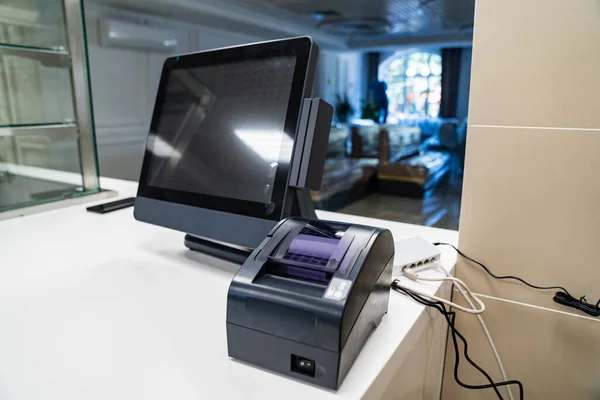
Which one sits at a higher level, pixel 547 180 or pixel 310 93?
pixel 310 93

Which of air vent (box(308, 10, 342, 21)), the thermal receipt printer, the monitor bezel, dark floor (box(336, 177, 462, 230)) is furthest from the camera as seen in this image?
air vent (box(308, 10, 342, 21))

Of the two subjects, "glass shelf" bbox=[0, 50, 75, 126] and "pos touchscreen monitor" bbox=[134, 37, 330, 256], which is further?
"glass shelf" bbox=[0, 50, 75, 126]

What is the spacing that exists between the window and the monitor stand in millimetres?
8100

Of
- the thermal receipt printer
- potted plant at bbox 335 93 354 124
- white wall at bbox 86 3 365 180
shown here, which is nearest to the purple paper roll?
the thermal receipt printer

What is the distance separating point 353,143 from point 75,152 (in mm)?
4680

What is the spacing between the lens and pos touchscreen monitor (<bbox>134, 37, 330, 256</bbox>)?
66 centimetres

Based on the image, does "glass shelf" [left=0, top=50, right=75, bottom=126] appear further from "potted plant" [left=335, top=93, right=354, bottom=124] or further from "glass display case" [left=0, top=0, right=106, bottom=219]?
"potted plant" [left=335, top=93, right=354, bottom=124]

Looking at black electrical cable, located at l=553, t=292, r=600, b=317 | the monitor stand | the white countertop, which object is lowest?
black electrical cable, located at l=553, t=292, r=600, b=317

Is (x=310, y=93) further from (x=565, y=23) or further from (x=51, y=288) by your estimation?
(x=51, y=288)

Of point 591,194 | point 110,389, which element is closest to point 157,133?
point 110,389

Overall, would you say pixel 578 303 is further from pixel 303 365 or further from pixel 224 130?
pixel 224 130

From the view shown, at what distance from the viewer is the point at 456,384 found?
0.83 metres

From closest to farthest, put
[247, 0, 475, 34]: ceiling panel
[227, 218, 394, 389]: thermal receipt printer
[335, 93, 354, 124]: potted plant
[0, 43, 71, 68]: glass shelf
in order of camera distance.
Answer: [227, 218, 394, 389]: thermal receipt printer < [0, 43, 71, 68]: glass shelf < [247, 0, 475, 34]: ceiling panel < [335, 93, 354, 124]: potted plant

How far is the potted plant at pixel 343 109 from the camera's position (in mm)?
7641
